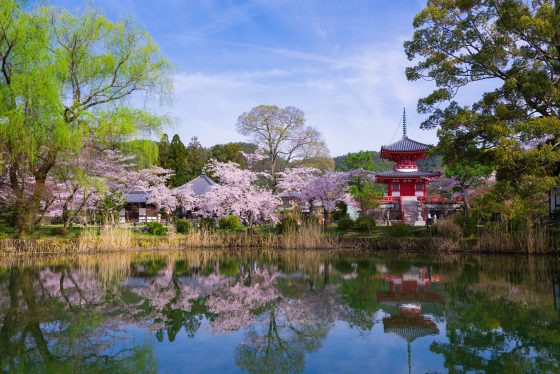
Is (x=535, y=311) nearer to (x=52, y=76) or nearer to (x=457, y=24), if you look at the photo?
(x=457, y=24)

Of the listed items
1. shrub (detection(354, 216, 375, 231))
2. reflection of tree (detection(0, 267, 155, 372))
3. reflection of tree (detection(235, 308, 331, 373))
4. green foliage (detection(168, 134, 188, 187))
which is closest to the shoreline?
shrub (detection(354, 216, 375, 231))

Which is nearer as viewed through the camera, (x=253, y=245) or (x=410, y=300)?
(x=410, y=300)

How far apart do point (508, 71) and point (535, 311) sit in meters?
7.75

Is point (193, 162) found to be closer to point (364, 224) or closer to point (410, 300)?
point (364, 224)

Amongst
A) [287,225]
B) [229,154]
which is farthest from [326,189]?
[229,154]

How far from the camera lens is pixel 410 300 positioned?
294 inches

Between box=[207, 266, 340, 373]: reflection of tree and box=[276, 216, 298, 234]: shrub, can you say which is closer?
box=[207, 266, 340, 373]: reflection of tree

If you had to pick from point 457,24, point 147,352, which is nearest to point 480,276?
point 457,24

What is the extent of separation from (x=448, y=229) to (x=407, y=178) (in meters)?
6.97

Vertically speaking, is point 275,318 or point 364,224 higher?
point 364,224

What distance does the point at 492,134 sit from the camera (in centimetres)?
1091

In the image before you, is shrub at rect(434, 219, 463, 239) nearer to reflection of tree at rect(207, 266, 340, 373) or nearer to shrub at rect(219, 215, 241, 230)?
reflection of tree at rect(207, 266, 340, 373)

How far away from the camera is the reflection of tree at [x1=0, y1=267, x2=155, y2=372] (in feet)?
14.8

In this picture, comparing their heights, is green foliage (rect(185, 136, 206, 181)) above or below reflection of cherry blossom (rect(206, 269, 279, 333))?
above
